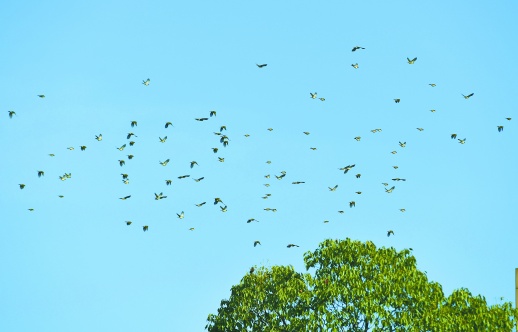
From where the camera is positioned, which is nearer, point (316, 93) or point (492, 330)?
point (492, 330)

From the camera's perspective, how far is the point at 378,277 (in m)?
64.9

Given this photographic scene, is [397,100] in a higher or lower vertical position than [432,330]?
higher

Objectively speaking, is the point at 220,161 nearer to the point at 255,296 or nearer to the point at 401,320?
the point at 255,296

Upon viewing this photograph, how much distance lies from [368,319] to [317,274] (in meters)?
5.15

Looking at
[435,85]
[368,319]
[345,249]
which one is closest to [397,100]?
[435,85]

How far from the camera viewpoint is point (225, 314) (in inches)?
2731

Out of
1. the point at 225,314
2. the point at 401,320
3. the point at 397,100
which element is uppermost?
the point at 397,100

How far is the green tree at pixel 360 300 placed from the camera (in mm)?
63344

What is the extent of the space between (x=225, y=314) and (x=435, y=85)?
1847 centimetres

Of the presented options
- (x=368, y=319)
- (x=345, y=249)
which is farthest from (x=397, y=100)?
(x=368, y=319)

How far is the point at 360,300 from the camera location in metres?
63.9

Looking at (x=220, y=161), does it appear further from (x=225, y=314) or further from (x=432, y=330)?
(x=432, y=330)

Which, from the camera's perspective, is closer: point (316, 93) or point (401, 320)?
point (401, 320)

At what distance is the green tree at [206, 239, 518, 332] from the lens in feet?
208
